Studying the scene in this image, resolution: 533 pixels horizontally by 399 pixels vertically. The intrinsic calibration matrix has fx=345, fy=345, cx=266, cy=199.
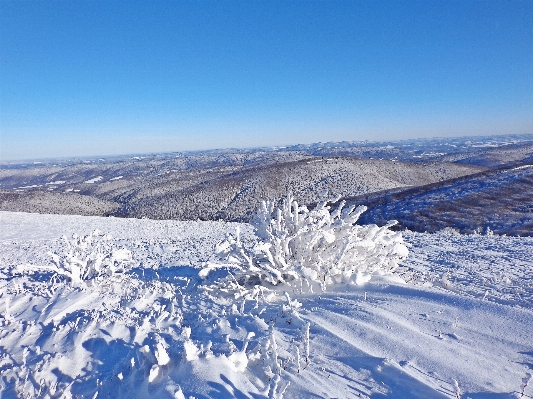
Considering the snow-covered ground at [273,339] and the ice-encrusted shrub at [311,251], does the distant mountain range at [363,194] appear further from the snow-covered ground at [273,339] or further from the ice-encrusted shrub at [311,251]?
the snow-covered ground at [273,339]

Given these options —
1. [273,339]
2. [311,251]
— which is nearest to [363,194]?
[311,251]

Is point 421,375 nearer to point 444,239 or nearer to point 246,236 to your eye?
point 444,239

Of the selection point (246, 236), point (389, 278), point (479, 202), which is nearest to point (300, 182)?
point (479, 202)

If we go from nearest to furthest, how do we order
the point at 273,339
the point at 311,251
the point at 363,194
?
1. the point at 273,339
2. the point at 311,251
3. the point at 363,194

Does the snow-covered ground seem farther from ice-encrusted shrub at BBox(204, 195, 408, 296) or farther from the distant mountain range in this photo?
the distant mountain range

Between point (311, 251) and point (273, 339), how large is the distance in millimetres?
2769

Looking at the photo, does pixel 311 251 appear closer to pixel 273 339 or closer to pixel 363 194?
pixel 273 339

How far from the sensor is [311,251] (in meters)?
5.66

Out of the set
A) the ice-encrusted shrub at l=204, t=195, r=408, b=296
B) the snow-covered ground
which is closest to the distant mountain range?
the ice-encrusted shrub at l=204, t=195, r=408, b=296

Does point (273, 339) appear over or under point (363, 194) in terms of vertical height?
over

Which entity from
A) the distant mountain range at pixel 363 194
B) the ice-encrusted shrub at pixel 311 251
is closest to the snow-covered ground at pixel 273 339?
the ice-encrusted shrub at pixel 311 251

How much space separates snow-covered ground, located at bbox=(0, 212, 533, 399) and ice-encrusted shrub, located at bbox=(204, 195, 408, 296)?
35 centimetres

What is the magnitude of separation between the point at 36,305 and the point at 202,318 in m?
2.63

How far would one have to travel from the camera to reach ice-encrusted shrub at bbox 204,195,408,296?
17.3 ft
